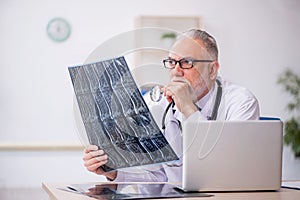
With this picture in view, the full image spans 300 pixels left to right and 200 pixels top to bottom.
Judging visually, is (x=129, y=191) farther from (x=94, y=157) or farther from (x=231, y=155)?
(x=231, y=155)

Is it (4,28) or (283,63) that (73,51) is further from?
(283,63)

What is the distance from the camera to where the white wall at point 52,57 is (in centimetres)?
525

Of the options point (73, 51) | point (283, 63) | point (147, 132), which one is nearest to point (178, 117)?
point (147, 132)

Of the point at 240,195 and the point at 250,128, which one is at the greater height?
the point at 250,128

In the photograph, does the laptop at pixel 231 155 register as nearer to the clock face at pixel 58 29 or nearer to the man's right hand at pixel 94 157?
the man's right hand at pixel 94 157

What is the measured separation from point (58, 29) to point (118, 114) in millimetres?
3559

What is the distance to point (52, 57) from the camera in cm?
530

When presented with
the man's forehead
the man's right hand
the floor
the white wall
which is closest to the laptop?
the man's right hand

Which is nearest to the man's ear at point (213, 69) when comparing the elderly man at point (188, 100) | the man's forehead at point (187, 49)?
the elderly man at point (188, 100)

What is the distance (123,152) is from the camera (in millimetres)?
1871

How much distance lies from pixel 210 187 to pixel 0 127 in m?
3.71

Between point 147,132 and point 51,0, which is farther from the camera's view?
point 51,0

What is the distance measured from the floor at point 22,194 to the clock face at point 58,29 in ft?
4.44

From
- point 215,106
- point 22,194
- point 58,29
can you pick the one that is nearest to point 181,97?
point 215,106
